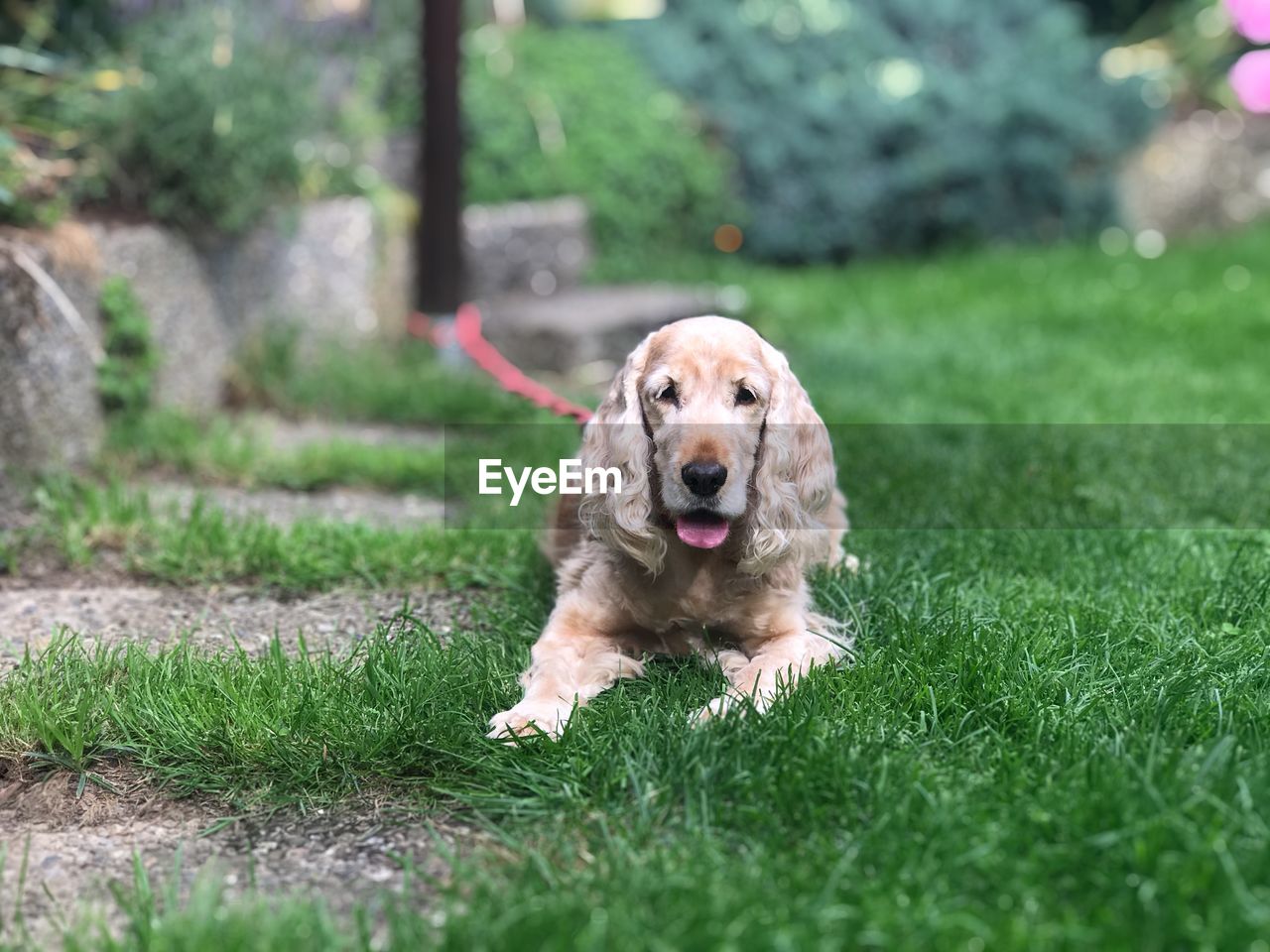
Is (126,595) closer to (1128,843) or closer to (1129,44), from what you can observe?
(1128,843)

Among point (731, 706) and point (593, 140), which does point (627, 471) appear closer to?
point (731, 706)

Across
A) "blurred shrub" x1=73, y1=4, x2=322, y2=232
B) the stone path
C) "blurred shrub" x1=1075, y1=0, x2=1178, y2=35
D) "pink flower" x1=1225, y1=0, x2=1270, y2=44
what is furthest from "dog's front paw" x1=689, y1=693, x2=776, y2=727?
"blurred shrub" x1=1075, y1=0, x2=1178, y2=35

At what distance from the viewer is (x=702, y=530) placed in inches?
112

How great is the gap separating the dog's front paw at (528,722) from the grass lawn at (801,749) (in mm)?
46

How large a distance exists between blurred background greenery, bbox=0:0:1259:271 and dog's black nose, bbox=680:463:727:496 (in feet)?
13.5

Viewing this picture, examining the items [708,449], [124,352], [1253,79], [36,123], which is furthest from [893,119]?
[708,449]

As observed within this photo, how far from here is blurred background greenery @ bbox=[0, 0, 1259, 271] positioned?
25.2 feet

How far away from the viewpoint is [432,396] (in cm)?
564

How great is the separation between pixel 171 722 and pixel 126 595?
1.02 metres

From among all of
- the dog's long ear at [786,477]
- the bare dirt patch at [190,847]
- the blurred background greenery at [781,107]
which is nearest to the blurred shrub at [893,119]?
the blurred background greenery at [781,107]

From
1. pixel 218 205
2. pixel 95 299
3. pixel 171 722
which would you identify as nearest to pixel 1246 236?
pixel 218 205

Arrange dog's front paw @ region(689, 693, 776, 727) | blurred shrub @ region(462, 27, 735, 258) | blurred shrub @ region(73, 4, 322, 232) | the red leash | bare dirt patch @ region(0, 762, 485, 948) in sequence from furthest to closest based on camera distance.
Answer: blurred shrub @ region(462, 27, 735, 258)
the red leash
blurred shrub @ region(73, 4, 322, 232)
dog's front paw @ region(689, 693, 776, 727)
bare dirt patch @ region(0, 762, 485, 948)

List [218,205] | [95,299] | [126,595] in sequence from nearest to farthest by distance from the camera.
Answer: [126,595] → [95,299] → [218,205]

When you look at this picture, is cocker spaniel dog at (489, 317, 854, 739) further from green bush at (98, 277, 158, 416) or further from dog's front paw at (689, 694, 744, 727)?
green bush at (98, 277, 158, 416)
